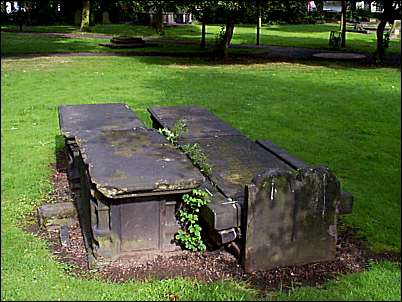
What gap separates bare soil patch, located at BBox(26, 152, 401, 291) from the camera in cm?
468

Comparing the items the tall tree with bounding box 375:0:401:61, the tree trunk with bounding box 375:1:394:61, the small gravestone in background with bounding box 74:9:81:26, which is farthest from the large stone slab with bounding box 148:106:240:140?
the small gravestone in background with bounding box 74:9:81:26

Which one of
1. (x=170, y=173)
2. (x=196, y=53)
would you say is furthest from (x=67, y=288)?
(x=196, y=53)

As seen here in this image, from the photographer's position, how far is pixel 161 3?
73.1ft

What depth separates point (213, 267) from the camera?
4887 millimetres

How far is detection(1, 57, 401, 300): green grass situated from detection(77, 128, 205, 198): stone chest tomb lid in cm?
73

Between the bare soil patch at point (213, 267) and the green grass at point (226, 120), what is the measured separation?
0.43 ft

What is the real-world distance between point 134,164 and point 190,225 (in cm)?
71

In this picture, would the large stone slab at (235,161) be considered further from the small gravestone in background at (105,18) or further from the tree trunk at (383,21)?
the small gravestone in background at (105,18)

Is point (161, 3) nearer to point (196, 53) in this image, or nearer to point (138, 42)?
point (196, 53)

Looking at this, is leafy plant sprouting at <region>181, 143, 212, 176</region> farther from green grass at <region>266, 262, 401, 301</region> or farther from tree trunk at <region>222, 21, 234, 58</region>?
tree trunk at <region>222, 21, 234, 58</region>

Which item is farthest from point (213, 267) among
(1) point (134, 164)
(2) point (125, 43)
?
(2) point (125, 43)

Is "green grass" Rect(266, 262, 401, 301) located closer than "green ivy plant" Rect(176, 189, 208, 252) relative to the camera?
Yes

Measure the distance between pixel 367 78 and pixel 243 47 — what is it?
39.0 ft

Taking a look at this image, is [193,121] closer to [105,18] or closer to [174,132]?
[174,132]
